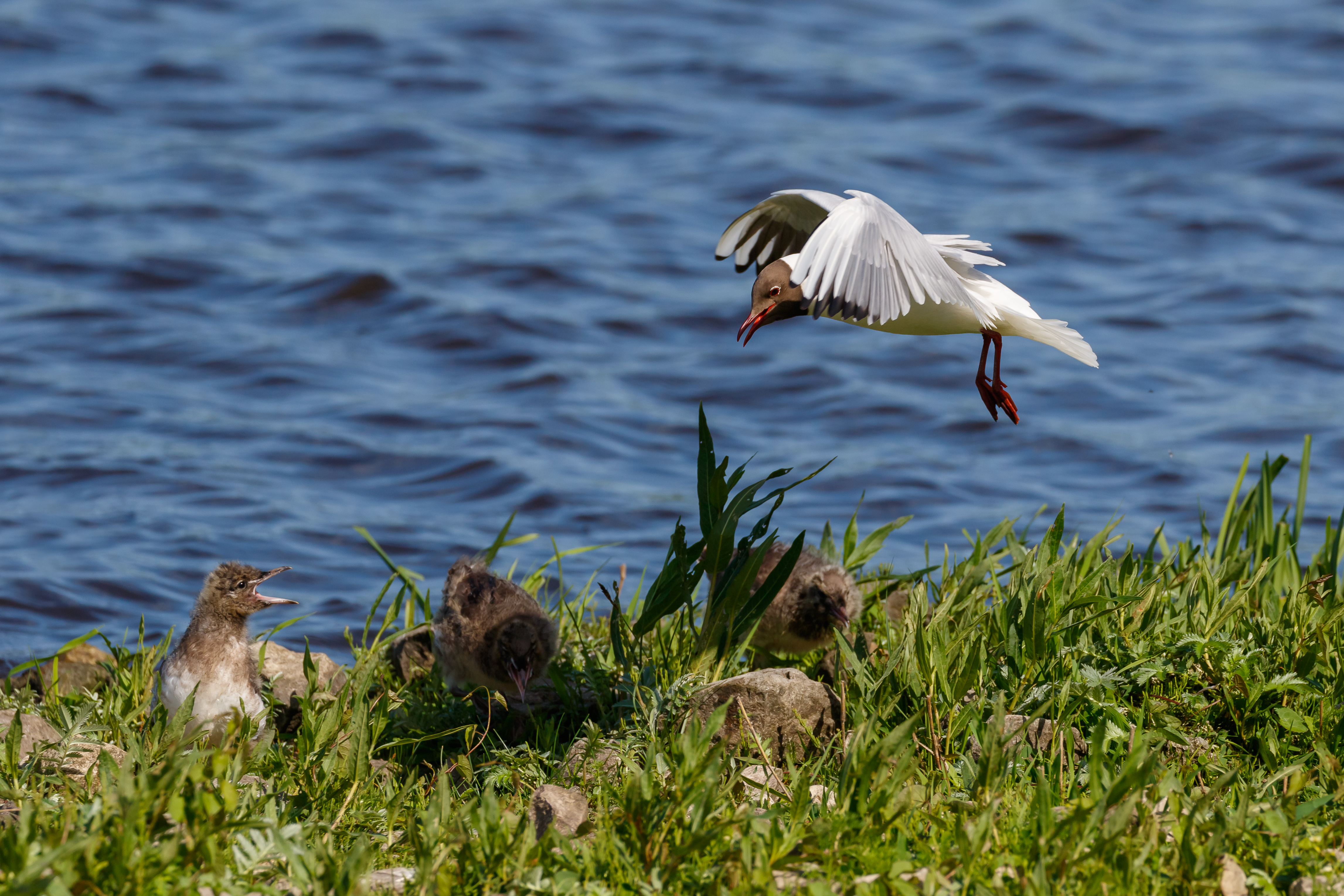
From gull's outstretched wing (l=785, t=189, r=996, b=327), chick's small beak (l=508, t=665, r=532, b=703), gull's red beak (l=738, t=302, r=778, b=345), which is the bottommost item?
chick's small beak (l=508, t=665, r=532, b=703)

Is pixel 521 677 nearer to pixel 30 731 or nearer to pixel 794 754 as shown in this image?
pixel 794 754

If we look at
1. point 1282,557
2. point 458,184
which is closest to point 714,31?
point 458,184

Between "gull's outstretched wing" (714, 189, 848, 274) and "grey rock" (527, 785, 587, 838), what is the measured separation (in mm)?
2176

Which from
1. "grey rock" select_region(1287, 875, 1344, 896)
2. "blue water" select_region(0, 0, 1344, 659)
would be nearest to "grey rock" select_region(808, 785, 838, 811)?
"grey rock" select_region(1287, 875, 1344, 896)

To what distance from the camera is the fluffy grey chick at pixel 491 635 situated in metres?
5.59

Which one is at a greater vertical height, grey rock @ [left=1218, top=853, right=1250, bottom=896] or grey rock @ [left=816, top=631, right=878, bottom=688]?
grey rock @ [left=1218, top=853, right=1250, bottom=896]

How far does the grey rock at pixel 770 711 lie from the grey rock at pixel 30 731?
6.93ft

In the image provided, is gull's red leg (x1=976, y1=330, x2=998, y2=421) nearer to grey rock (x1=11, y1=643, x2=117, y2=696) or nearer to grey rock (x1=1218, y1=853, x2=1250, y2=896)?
grey rock (x1=1218, y1=853, x2=1250, y2=896)

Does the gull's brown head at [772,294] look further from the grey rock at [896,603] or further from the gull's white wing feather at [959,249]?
the grey rock at [896,603]

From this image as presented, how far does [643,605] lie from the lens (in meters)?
5.25

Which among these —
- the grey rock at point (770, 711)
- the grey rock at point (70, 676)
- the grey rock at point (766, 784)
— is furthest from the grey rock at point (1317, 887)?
the grey rock at point (70, 676)

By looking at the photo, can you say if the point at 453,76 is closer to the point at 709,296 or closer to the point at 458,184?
the point at 458,184

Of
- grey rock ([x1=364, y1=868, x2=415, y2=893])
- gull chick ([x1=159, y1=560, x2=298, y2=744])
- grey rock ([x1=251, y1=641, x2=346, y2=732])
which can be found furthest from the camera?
grey rock ([x1=251, y1=641, x2=346, y2=732])

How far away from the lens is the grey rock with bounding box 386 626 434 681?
20.4 ft
